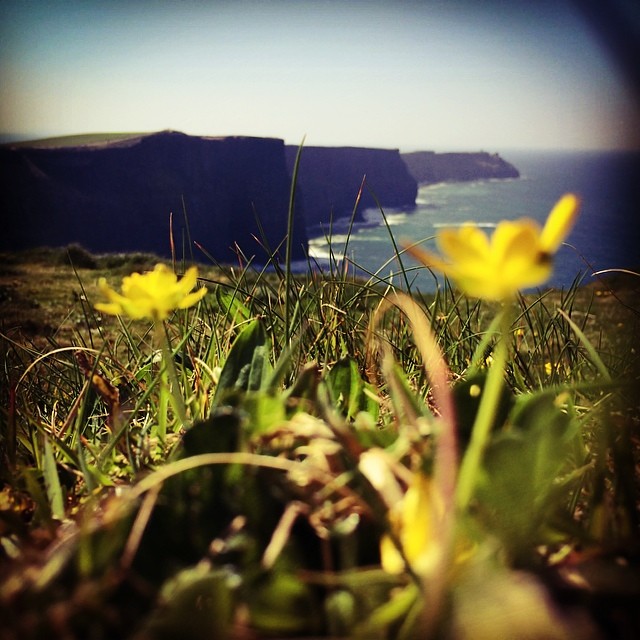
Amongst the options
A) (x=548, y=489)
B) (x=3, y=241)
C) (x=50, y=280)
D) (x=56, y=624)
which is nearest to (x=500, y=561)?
(x=548, y=489)

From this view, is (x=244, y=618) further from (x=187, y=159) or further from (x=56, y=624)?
(x=187, y=159)

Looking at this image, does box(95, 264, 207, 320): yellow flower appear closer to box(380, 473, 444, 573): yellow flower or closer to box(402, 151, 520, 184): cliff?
box(380, 473, 444, 573): yellow flower

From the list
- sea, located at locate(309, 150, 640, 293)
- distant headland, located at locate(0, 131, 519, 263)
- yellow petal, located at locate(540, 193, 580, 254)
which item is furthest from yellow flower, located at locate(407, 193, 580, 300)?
distant headland, located at locate(0, 131, 519, 263)

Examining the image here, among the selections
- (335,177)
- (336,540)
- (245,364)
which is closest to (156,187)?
(335,177)

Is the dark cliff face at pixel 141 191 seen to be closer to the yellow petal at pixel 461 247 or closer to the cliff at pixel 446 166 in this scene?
the cliff at pixel 446 166

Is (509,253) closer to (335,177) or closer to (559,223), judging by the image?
(559,223)

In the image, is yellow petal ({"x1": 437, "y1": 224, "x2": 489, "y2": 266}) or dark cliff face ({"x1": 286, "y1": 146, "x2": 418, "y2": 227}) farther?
dark cliff face ({"x1": 286, "y1": 146, "x2": 418, "y2": 227})
